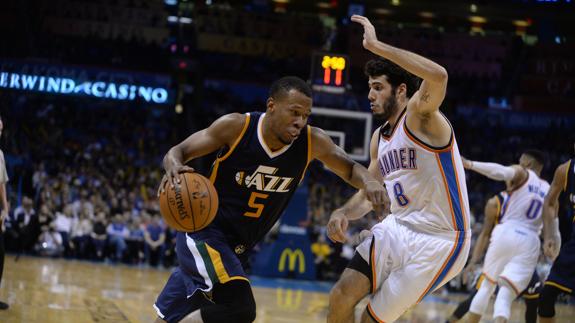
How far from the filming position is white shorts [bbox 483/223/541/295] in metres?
7.71

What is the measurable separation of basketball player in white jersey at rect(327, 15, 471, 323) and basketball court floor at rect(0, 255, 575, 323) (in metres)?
3.44

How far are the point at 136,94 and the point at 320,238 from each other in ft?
26.5

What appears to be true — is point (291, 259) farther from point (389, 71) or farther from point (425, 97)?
point (425, 97)

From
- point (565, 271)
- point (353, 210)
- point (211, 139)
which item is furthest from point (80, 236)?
point (211, 139)

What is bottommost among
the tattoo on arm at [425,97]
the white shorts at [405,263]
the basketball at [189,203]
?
the white shorts at [405,263]

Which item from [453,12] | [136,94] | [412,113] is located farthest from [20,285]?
[453,12]

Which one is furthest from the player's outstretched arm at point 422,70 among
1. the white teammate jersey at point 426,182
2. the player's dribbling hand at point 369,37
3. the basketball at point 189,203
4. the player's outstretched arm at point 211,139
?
the basketball at point 189,203

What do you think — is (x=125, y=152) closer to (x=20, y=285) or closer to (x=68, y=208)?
(x=68, y=208)

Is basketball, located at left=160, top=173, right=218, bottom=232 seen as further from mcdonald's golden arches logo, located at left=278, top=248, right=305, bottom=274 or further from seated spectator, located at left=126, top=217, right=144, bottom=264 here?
seated spectator, located at left=126, top=217, right=144, bottom=264

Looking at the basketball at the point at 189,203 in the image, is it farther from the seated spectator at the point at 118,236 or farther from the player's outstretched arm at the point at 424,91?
the seated spectator at the point at 118,236

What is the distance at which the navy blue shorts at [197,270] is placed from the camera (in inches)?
166

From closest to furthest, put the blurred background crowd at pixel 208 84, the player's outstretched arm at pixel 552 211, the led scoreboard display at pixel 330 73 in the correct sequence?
the player's outstretched arm at pixel 552 211, the led scoreboard display at pixel 330 73, the blurred background crowd at pixel 208 84

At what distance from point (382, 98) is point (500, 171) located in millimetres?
3195

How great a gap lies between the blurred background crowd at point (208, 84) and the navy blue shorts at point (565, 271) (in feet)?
31.6
